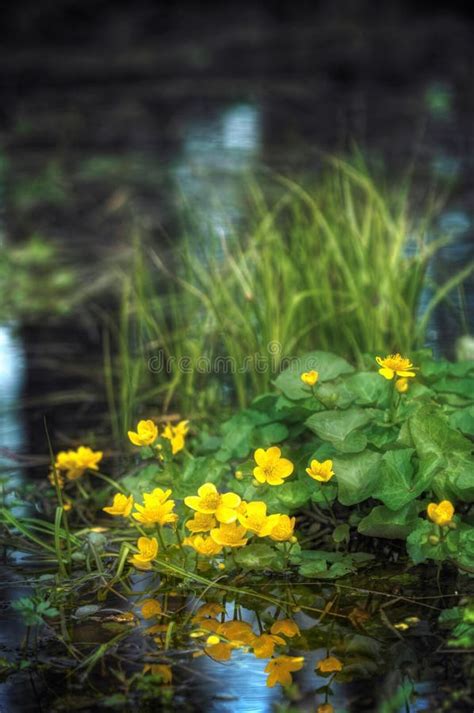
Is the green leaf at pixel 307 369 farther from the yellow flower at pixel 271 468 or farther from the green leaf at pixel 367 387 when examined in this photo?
the yellow flower at pixel 271 468

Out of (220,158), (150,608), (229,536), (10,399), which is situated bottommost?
(220,158)

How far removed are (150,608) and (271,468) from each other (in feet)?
1.07

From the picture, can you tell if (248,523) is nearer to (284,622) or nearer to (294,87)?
(284,622)

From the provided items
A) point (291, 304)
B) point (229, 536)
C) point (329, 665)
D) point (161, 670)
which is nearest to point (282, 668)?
point (329, 665)

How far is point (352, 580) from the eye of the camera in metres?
2.09

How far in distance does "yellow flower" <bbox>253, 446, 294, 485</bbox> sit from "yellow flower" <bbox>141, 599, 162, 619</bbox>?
11.1 inches

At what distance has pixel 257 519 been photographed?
6.63 ft

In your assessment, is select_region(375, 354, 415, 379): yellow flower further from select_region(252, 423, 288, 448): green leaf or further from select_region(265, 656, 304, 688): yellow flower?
select_region(265, 656, 304, 688): yellow flower

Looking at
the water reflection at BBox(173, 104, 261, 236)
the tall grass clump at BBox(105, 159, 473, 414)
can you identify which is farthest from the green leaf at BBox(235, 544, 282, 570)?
the water reflection at BBox(173, 104, 261, 236)

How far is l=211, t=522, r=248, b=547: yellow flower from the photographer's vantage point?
200 centimetres

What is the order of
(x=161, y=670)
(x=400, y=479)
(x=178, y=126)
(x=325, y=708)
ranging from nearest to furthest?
(x=325, y=708), (x=161, y=670), (x=400, y=479), (x=178, y=126)

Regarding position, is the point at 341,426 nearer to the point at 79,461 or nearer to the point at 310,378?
the point at 310,378

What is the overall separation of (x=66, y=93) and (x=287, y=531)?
753cm

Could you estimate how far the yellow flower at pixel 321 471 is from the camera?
6.73ft
